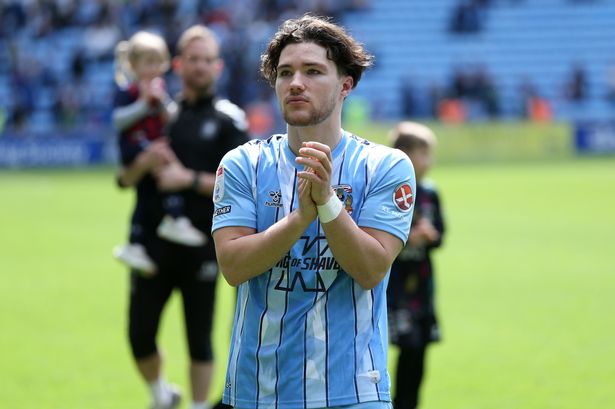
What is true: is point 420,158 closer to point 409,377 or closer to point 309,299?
point 409,377

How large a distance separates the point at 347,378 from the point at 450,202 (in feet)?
55.5


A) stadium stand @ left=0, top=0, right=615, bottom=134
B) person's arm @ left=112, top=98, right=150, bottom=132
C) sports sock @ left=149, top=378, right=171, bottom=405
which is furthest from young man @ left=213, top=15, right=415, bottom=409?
stadium stand @ left=0, top=0, right=615, bottom=134

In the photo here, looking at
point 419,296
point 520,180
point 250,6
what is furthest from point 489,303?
point 250,6

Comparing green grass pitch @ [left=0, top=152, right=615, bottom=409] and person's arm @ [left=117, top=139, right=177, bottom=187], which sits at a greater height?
person's arm @ [left=117, top=139, right=177, bottom=187]

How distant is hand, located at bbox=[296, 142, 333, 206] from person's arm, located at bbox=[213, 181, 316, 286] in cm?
4

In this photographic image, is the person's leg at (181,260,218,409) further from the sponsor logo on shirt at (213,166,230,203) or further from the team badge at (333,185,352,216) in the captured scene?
the team badge at (333,185,352,216)

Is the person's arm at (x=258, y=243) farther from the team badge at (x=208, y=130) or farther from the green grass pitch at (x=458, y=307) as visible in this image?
the green grass pitch at (x=458, y=307)

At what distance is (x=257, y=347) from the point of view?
3.92 meters

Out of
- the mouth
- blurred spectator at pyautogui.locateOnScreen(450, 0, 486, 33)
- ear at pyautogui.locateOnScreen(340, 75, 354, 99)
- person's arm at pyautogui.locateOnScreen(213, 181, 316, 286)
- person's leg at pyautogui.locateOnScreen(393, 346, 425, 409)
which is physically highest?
blurred spectator at pyautogui.locateOnScreen(450, 0, 486, 33)

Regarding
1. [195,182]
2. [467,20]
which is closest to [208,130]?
[195,182]

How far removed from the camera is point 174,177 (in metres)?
6.75

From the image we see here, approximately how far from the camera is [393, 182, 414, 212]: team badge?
3953mm

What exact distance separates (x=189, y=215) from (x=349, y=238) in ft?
11.1

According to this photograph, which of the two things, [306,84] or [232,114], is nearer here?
[306,84]
